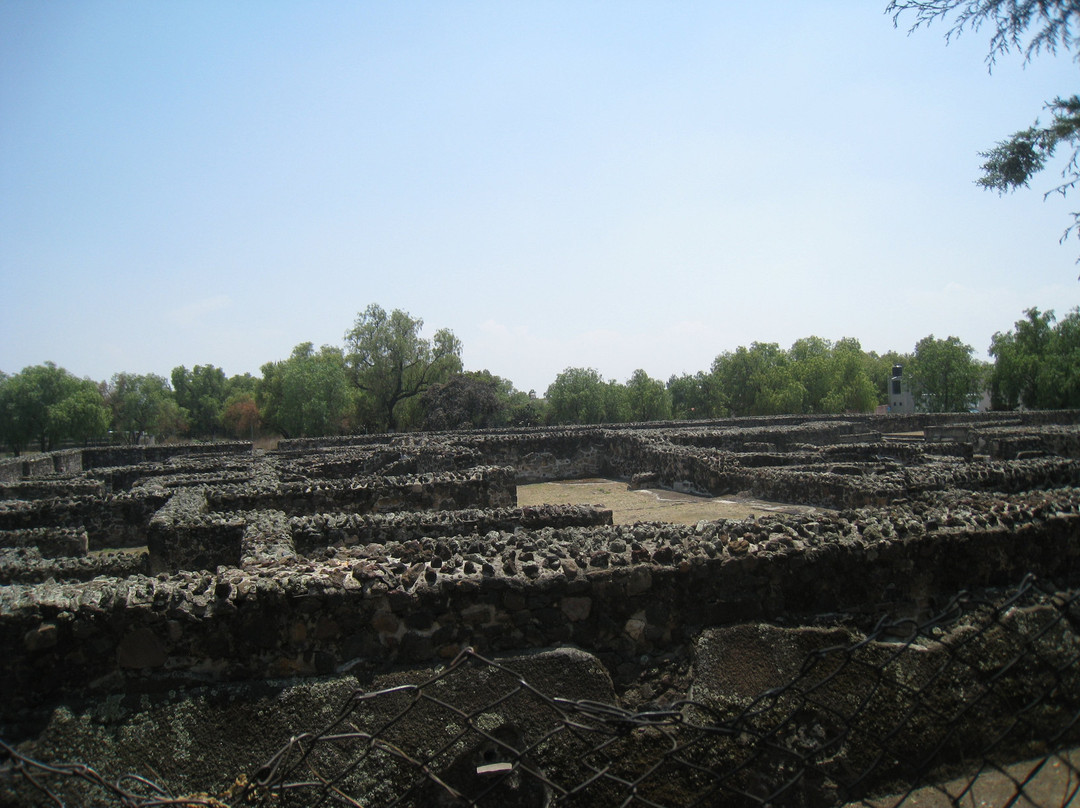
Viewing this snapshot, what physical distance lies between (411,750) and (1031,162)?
11.8 meters

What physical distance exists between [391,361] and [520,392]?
12843 millimetres

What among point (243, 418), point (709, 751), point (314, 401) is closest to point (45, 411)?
point (314, 401)

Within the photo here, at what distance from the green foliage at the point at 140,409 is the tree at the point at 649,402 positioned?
44050mm

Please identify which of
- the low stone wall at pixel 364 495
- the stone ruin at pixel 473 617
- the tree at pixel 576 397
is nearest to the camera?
the stone ruin at pixel 473 617

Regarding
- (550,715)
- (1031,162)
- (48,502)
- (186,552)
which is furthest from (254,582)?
(1031,162)

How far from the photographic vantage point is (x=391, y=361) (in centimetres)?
4488

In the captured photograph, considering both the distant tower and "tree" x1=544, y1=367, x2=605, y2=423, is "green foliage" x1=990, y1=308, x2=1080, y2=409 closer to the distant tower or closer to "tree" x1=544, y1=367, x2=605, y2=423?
the distant tower

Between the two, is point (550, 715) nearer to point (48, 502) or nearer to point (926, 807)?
point (926, 807)

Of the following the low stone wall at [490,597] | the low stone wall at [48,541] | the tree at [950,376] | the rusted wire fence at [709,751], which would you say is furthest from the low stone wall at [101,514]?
the tree at [950,376]

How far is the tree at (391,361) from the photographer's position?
44.8 m

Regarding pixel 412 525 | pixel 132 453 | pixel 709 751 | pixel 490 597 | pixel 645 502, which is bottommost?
pixel 645 502

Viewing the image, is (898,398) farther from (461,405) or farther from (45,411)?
(45,411)

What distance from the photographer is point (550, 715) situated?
11.2ft

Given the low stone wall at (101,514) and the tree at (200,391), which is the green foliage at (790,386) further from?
the tree at (200,391)
